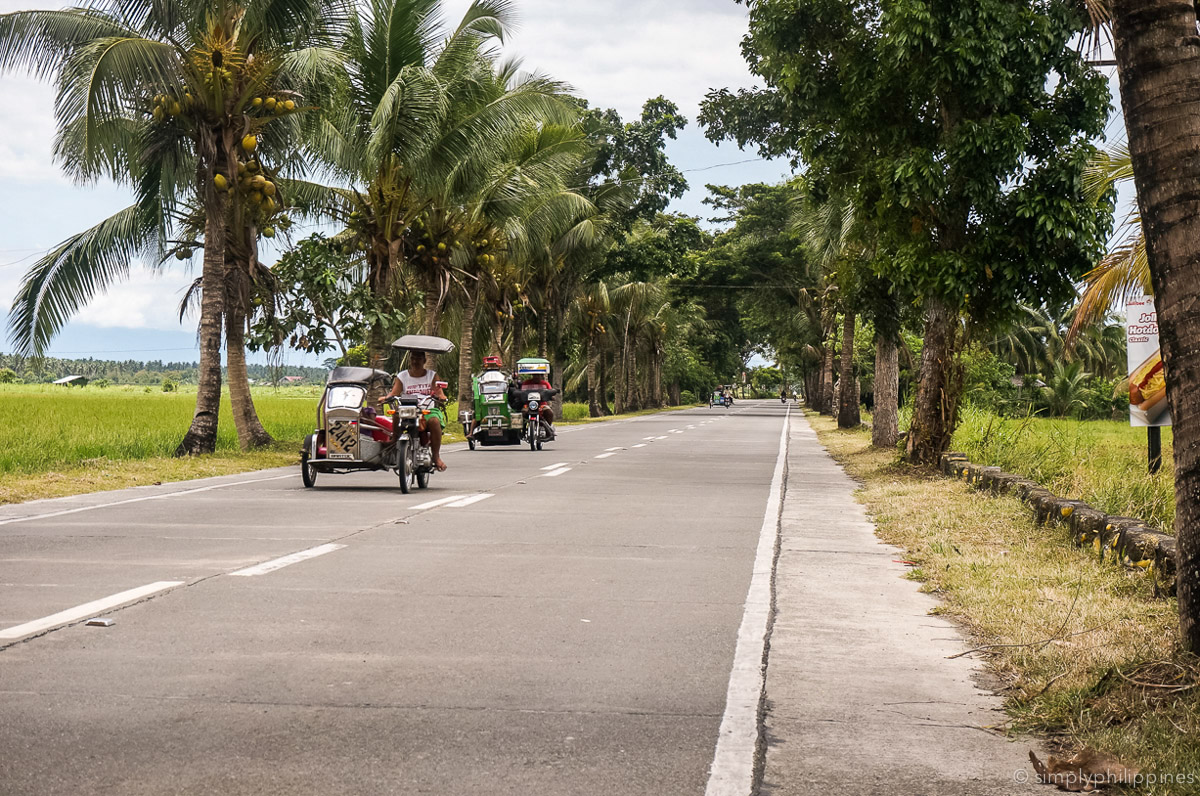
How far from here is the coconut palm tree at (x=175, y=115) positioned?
Result: 1844 centimetres

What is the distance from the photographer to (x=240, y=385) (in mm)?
22766

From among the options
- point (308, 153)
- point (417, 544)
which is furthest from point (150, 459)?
point (417, 544)

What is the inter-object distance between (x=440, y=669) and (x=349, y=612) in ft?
4.73

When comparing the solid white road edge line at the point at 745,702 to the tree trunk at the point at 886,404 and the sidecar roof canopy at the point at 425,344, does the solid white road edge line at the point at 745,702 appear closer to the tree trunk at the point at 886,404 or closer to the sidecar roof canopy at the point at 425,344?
the sidecar roof canopy at the point at 425,344

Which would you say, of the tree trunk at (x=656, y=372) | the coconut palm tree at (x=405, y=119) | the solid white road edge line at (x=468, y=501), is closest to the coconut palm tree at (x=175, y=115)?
the coconut palm tree at (x=405, y=119)

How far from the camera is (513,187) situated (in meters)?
31.5

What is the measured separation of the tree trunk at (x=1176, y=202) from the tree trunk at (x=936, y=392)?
12932mm

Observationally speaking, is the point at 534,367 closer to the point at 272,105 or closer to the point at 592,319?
the point at 272,105

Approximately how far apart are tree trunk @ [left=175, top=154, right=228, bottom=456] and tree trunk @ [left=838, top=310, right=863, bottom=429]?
65.0 feet

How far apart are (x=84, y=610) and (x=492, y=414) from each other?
18374 mm

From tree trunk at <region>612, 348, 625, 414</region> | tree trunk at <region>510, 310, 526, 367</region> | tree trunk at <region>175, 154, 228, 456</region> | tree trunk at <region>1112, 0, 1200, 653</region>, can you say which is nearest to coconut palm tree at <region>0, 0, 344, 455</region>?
tree trunk at <region>175, 154, 228, 456</region>

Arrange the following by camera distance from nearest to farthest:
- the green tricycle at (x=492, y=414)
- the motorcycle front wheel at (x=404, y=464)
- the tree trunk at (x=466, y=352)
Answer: the motorcycle front wheel at (x=404, y=464) → the green tricycle at (x=492, y=414) → the tree trunk at (x=466, y=352)

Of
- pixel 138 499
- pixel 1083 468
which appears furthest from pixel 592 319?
pixel 138 499

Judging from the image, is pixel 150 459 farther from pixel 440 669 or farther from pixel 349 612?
pixel 440 669
